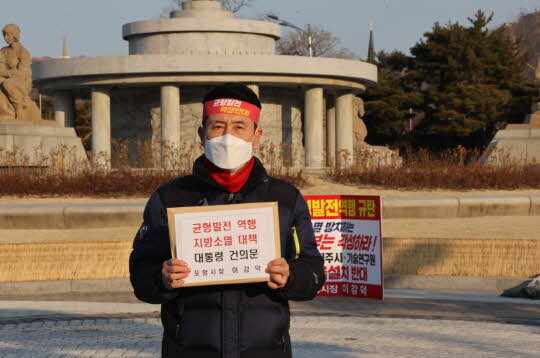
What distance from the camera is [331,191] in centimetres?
2072

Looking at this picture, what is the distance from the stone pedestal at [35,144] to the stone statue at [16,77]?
0.37m

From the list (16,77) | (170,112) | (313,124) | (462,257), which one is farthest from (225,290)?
(313,124)

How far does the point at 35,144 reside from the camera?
23609mm

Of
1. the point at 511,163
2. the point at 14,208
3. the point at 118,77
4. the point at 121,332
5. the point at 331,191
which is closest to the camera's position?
the point at 121,332

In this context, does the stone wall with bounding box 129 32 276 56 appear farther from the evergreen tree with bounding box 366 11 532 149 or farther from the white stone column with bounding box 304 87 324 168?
the evergreen tree with bounding box 366 11 532 149

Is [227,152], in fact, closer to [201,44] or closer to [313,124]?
[313,124]

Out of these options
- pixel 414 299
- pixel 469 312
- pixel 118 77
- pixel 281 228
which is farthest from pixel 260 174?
pixel 118 77

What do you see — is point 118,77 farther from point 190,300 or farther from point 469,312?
point 190,300

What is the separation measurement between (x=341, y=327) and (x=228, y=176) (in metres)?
5.27

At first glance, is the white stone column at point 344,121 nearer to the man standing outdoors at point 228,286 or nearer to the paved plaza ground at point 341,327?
the paved plaza ground at point 341,327

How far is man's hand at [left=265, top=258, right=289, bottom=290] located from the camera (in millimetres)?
3273

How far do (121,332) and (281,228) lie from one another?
16.7ft

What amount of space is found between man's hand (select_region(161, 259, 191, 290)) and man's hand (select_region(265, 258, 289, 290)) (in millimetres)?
312

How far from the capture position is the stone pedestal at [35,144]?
21.7 meters
